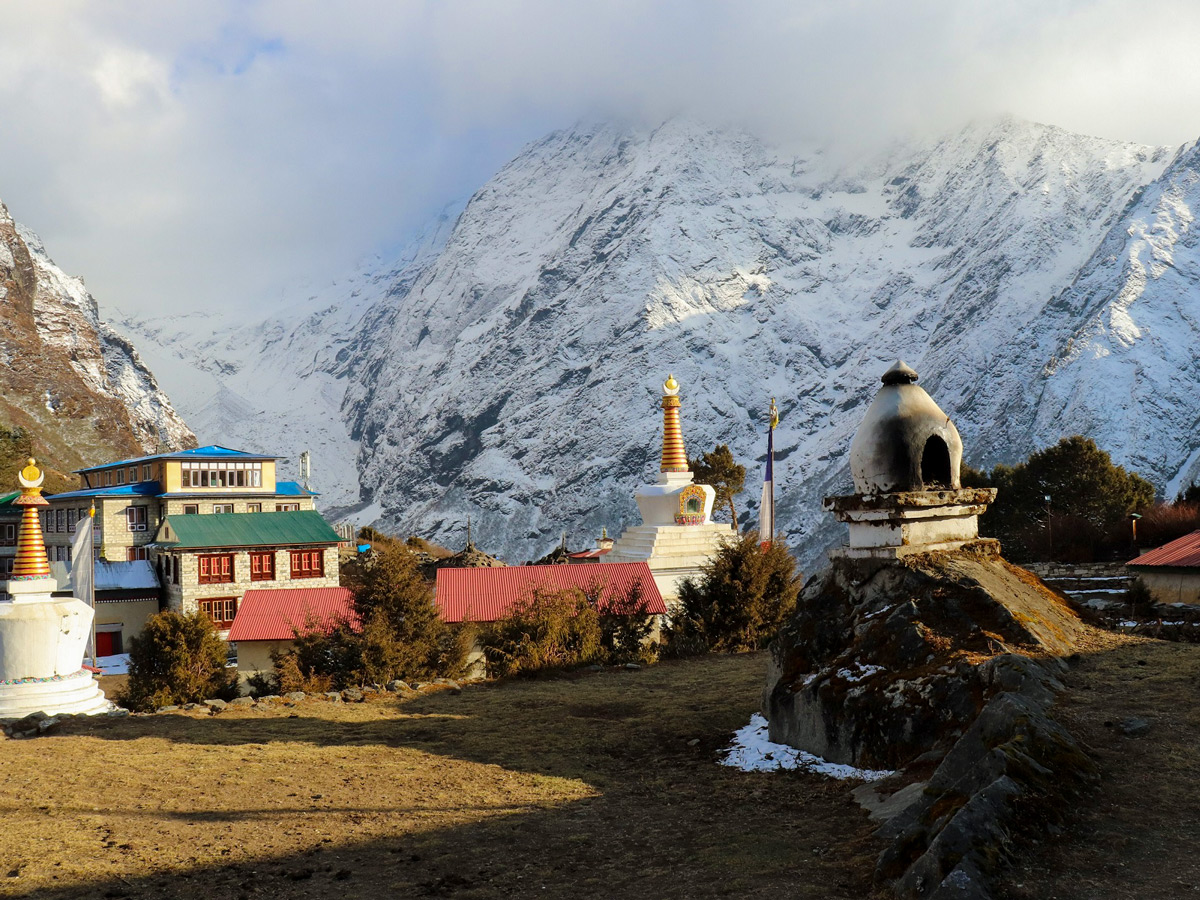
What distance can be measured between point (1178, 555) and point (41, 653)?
25.4m

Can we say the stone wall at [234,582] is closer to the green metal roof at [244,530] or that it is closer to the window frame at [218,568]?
the window frame at [218,568]

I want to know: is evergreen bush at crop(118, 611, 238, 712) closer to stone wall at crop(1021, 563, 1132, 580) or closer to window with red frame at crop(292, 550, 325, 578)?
window with red frame at crop(292, 550, 325, 578)

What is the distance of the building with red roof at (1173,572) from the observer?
22203 millimetres

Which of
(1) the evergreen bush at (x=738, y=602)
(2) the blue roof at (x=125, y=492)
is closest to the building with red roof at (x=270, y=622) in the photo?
(1) the evergreen bush at (x=738, y=602)

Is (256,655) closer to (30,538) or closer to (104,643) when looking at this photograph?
(30,538)

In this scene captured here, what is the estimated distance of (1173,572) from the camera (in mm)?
22766

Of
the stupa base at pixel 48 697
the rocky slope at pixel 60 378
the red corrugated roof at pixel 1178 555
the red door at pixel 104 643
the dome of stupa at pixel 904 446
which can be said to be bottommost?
the red door at pixel 104 643

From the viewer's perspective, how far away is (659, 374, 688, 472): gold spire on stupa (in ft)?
156

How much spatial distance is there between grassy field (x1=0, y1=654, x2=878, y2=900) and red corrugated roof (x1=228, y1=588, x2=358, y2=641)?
12309mm

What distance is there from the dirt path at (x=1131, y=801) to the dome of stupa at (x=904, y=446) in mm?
3036

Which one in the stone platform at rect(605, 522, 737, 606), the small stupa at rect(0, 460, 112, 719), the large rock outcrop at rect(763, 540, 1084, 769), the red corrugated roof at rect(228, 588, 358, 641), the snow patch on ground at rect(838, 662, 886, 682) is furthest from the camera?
the stone platform at rect(605, 522, 737, 606)

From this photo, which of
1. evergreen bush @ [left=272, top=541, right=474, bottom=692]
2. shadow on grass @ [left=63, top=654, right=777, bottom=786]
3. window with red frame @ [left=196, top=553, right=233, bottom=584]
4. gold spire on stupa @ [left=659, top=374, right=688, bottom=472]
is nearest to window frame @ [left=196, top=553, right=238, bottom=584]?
window with red frame @ [left=196, top=553, right=233, bottom=584]

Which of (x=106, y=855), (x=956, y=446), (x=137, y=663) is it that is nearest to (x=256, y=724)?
(x=106, y=855)

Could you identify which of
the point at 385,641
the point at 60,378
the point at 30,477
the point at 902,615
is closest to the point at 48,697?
the point at 30,477
